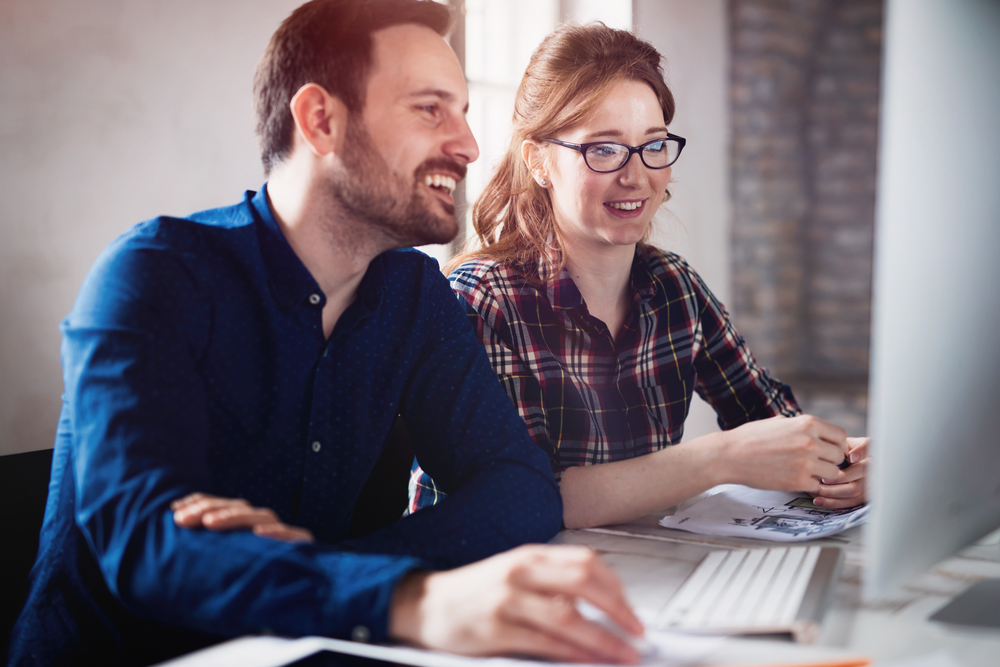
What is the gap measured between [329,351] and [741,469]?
0.55 meters

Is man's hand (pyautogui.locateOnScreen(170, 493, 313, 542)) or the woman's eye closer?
man's hand (pyautogui.locateOnScreen(170, 493, 313, 542))

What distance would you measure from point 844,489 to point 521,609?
0.62 m

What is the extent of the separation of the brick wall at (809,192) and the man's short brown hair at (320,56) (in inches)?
109

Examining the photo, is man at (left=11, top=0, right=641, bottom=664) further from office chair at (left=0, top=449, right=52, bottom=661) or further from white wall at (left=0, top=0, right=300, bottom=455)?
white wall at (left=0, top=0, right=300, bottom=455)

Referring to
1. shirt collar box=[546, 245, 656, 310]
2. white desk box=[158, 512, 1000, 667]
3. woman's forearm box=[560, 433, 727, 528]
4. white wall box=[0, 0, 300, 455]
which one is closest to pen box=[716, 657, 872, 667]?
white desk box=[158, 512, 1000, 667]

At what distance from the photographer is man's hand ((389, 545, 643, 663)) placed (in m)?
0.54

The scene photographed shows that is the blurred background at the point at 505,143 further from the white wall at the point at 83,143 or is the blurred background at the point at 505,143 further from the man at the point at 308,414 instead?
the man at the point at 308,414

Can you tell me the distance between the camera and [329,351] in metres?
0.90

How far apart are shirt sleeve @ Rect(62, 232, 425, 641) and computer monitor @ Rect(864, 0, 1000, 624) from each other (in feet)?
1.21

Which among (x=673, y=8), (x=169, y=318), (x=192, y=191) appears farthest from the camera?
(x=673, y=8)

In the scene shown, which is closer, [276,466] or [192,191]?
[276,466]

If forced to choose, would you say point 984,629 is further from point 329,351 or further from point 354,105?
point 354,105

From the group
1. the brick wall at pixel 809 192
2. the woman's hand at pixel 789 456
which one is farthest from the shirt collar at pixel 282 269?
the brick wall at pixel 809 192

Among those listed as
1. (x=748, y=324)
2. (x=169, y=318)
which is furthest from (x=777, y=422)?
(x=748, y=324)
